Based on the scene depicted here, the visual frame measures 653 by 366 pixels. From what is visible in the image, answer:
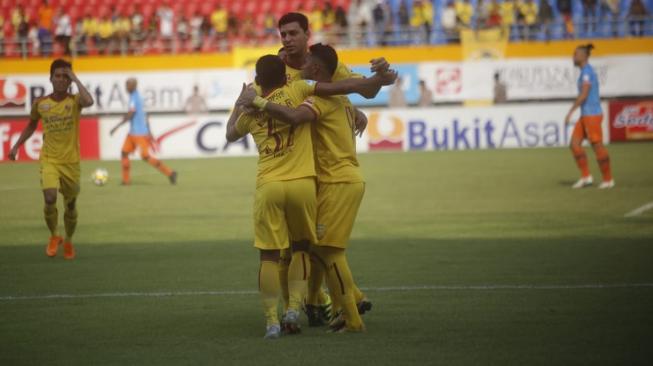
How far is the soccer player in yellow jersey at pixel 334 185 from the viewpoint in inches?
322

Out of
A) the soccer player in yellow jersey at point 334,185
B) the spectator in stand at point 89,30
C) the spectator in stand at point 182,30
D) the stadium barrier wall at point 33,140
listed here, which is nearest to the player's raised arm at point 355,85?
the soccer player in yellow jersey at point 334,185

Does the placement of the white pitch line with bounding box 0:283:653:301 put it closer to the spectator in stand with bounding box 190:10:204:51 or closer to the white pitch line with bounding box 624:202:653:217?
the white pitch line with bounding box 624:202:653:217

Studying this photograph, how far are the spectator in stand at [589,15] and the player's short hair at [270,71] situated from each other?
31663mm

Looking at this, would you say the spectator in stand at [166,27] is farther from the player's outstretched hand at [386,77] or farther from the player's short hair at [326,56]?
the player's outstretched hand at [386,77]

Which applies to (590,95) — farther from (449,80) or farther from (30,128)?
(449,80)

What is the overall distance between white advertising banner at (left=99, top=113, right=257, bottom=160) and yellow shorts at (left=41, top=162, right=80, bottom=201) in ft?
65.4

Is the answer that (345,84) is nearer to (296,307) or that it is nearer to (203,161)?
(296,307)

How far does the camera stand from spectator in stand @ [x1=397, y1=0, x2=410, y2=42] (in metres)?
39.0

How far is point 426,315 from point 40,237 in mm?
8077

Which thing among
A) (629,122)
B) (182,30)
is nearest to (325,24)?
(182,30)

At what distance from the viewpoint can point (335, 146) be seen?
8.38 m

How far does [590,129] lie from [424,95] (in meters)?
16.0

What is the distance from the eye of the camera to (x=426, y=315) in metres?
8.94

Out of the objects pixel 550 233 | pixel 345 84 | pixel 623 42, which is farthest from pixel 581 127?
pixel 623 42
